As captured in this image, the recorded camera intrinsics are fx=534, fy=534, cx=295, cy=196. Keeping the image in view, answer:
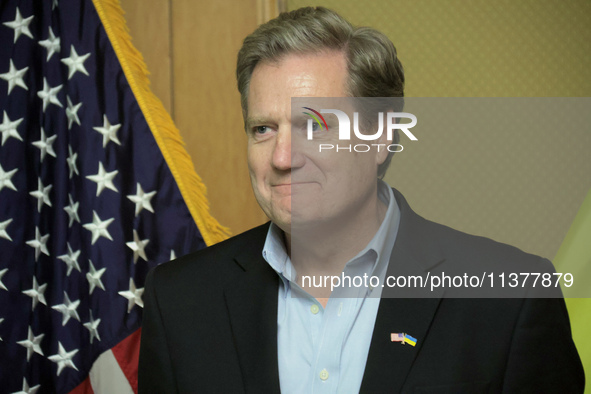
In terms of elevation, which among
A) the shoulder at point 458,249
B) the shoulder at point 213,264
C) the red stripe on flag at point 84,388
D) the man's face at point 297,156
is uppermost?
the man's face at point 297,156

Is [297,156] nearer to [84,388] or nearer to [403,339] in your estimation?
[403,339]

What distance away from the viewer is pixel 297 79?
125 centimetres

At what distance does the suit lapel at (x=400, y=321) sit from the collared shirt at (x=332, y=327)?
49 mm

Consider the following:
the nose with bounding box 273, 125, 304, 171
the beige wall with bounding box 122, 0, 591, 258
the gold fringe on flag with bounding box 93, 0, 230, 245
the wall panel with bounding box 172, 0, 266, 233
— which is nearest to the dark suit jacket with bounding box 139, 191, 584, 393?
the nose with bounding box 273, 125, 304, 171

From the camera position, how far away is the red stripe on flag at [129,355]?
6.19ft

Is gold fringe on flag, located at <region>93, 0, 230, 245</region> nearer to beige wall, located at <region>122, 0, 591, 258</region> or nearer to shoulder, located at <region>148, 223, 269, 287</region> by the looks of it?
beige wall, located at <region>122, 0, 591, 258</region>

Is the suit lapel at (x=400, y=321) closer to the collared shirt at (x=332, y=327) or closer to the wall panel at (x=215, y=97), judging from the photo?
the collared shirt at (x=332, y=327)

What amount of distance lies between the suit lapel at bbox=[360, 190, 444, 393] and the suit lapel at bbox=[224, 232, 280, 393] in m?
0.24

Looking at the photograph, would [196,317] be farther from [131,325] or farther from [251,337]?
[131,325]

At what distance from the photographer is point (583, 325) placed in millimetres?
1630

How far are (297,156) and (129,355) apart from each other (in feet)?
3.58

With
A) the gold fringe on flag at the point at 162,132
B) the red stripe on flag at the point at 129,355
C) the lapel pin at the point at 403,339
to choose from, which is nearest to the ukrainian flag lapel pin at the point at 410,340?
the lapel pin at the point at 403,339

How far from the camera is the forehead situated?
1.25 metres

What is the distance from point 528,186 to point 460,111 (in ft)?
1.34
